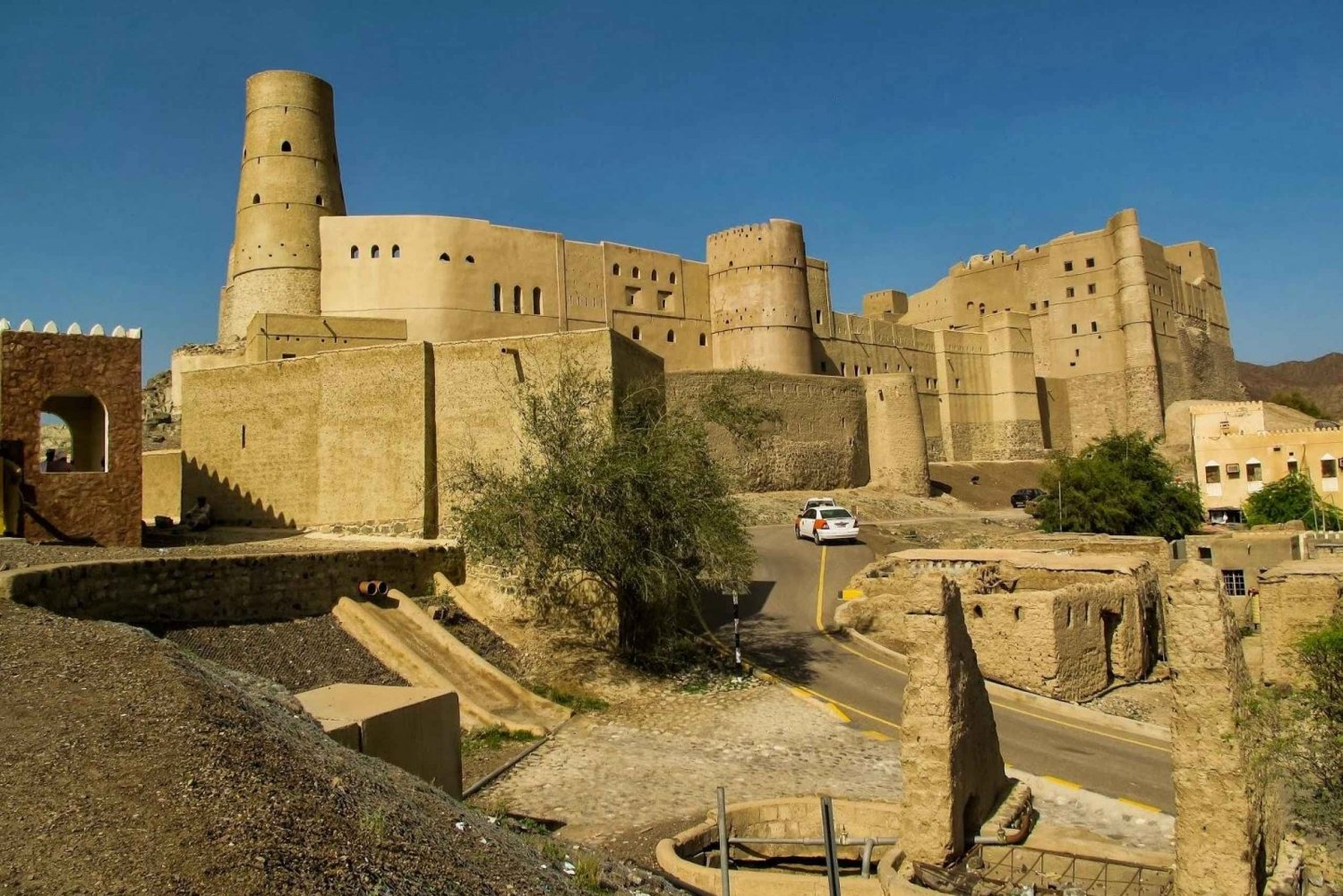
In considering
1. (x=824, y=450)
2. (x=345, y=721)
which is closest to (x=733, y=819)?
(x=345, y=721)

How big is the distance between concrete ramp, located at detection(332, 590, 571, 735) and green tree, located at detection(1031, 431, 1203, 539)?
21.2m

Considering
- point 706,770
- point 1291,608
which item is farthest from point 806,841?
point 1291,608

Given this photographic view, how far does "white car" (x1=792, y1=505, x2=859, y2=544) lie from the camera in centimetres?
2497

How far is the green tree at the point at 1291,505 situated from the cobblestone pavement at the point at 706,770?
25761 mm

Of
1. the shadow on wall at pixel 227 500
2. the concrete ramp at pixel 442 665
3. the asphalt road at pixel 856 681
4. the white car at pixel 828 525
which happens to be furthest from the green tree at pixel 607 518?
the white car at pixel 828 525

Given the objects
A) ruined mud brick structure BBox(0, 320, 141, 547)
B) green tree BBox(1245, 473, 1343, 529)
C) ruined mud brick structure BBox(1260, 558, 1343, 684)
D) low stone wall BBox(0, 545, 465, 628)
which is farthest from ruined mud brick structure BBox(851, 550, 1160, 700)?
green tree BBox(1245, 473, 1343, 529)

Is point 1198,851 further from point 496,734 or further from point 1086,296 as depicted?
point 1086,296

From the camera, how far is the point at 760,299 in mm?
44406

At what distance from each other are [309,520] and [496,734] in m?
8.78

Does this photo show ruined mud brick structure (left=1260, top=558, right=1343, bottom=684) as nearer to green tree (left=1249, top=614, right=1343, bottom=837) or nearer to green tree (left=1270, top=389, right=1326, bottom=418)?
green tree (left=1249, top=614, right=1343, bottom=837)

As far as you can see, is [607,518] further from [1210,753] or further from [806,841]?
[1210,753]

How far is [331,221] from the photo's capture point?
3547cm

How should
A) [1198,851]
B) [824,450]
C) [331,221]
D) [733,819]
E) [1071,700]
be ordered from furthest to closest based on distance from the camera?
1. [824,450]
2. [331,221]
3. [1071,700]
4. [733,819]
5. [1198,851]

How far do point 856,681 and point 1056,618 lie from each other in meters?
2.84
